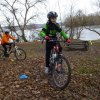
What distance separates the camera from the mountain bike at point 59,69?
7020 millimetres

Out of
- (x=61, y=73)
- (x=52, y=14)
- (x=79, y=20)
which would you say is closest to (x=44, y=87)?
(x=61, y=73)

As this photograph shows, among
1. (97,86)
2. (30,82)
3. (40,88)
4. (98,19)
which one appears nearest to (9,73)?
(30,82)

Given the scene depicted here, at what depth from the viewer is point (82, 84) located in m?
7.64

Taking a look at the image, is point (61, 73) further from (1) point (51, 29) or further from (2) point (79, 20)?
(2) point (79, 20)

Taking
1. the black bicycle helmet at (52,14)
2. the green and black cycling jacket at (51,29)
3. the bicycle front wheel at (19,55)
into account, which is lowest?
the bicycle front wheel at (19,55)

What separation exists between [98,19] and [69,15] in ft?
31.6

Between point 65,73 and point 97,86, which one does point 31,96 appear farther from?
point 97,86

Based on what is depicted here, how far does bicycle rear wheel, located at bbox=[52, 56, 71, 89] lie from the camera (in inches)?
276

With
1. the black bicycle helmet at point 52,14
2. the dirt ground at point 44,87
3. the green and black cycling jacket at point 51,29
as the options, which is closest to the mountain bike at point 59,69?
the dirt ground at point 44,87

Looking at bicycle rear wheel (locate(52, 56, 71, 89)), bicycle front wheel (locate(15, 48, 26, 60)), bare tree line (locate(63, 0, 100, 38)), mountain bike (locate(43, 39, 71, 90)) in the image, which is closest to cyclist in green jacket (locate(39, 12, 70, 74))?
mountain bike (locate(43, 39, 71, 90))

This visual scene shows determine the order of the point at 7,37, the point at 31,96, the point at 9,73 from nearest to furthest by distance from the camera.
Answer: the point at 31,96
the point at 9,73
the point at 7,37

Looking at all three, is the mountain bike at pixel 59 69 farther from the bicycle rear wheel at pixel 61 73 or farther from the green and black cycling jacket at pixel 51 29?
the green and black cycling jacket at pixel 51 29

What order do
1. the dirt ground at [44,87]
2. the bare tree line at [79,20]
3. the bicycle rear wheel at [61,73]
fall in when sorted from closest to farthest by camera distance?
the dirt ground at [44,87] → the bicycle rear wheel at [61,73] → the bare tree line at [79,20]

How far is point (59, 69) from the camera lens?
7355mm
